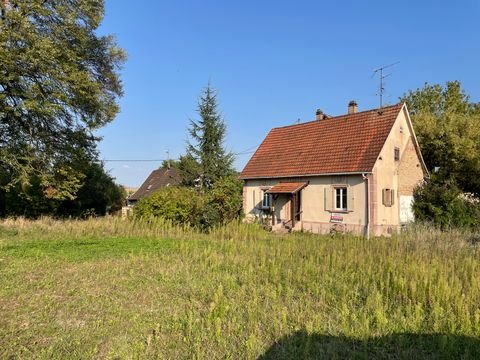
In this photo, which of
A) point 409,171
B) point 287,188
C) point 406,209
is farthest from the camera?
point 409,171

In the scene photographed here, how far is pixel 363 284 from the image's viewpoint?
6.68m

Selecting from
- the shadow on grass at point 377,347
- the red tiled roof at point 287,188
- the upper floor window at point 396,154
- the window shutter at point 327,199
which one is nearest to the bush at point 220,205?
the red tiled roof at point 287,188

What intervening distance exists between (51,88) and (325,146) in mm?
16267

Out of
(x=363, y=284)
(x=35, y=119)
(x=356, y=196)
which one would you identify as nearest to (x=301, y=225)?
(x=356, y=196)

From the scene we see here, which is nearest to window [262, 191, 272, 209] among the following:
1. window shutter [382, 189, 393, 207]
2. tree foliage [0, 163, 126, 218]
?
window shutter [382, 189, 393, 207]

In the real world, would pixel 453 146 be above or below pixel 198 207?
above

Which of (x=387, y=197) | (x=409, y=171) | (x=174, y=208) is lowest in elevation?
(x=174, y=208)

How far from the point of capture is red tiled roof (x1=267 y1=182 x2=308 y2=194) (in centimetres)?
2355

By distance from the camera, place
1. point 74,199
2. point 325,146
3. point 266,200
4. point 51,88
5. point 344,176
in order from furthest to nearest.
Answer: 1. point 266,200
2. point 325,146
3. point 344,176
4. point 74,199
5. point 51,88

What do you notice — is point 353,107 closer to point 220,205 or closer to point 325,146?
point 325,146

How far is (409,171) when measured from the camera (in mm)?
24250

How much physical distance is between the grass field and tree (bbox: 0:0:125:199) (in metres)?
8.38

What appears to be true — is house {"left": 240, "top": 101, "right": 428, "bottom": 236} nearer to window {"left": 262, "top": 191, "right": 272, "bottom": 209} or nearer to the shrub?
window {"left": 262, "top": 191, "right": 272, "bottom": 209}

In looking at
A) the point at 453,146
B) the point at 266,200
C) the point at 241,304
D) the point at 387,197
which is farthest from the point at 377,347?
the point at 453,146
